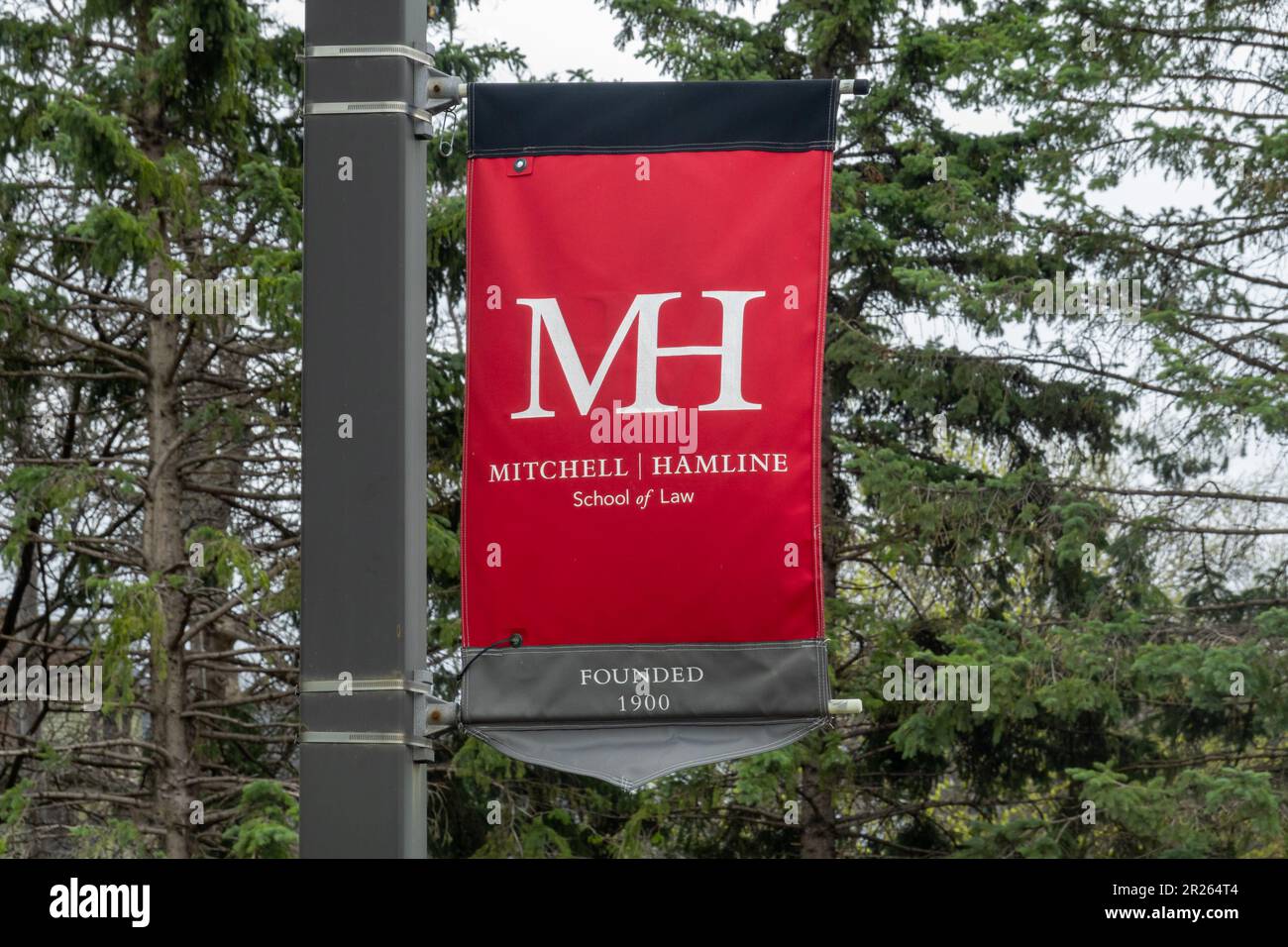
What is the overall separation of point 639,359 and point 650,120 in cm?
61

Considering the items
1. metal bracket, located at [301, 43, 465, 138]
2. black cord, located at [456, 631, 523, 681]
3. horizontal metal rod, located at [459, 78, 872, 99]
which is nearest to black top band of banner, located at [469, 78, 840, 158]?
horizontal metal rod, located at [459, 78, 872, 99]

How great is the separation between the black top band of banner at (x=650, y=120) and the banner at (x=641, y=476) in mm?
99

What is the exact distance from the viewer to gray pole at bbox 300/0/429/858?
9.53ft

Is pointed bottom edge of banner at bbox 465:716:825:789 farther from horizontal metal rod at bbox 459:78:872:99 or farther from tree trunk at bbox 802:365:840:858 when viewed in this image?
tree trunk at bbox 802:365:840:858

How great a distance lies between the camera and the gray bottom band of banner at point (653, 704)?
3.29 metres

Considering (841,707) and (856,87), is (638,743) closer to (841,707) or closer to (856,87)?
(841,707)

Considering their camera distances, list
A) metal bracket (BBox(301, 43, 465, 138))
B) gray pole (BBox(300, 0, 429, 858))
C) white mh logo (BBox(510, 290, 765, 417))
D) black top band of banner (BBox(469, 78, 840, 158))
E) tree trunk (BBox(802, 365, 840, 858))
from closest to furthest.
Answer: gray pole (BBox(300, 0, 429, 858))
metal bracket (BBox(301, 43, 465, 138))
white mh logo (BBox(510, 290, 765, 417))
black top band of banner (BBox(469, 78, 840, 158))
tree trunk (BBox(802, 365, 840, 858))

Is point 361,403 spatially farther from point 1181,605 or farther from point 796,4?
point 796,4

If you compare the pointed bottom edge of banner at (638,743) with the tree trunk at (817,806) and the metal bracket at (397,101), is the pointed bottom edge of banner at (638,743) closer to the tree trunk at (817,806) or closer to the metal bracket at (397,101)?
the metal bracket at (397,101)

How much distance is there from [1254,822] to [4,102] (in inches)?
464

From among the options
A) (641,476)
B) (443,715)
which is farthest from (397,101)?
(443,715)

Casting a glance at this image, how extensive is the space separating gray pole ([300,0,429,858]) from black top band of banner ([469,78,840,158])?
386 mm

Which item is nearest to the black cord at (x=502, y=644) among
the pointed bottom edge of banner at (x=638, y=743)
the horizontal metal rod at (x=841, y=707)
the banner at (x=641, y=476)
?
the banner at (x=641, y=476)

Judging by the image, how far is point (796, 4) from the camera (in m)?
15.3
